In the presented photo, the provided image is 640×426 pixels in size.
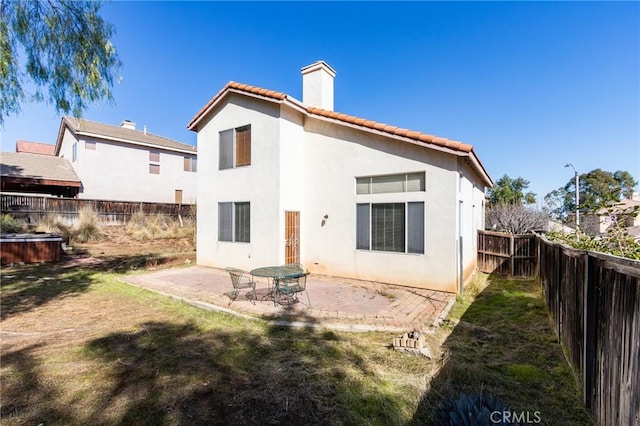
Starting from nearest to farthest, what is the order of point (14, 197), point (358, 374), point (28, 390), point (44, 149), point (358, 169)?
point (28, 390) → point (358, 374) → point (358, 169) → point (14, 197) → point (44, 149)

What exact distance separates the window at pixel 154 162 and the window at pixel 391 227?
24.9m

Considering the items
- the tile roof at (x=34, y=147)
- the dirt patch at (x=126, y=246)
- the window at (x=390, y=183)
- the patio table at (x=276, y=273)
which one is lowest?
the dirt patch at (x=126, y=246)

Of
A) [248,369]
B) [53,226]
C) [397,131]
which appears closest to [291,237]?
[397,131]

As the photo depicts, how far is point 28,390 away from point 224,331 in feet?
8.77

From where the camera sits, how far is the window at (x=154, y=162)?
88.6 feet

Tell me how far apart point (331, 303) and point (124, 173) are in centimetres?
2608

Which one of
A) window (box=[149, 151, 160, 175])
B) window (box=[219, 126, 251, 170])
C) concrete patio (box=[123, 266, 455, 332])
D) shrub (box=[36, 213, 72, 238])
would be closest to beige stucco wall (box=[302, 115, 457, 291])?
concrete patio (box=[123, 266, 455, 332])

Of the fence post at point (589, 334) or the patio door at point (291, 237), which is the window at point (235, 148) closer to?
the patio door at point (291, 237)

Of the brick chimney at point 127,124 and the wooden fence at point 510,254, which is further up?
the brick chimney at point 127,124

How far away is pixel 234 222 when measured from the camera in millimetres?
11383

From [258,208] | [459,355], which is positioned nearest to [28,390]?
[459,355]

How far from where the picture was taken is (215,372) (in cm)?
407

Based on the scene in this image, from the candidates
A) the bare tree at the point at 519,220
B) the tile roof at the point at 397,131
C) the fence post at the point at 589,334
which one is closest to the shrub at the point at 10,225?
the tile roof at the point at 397,131

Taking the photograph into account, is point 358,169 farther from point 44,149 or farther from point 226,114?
point 44,149
